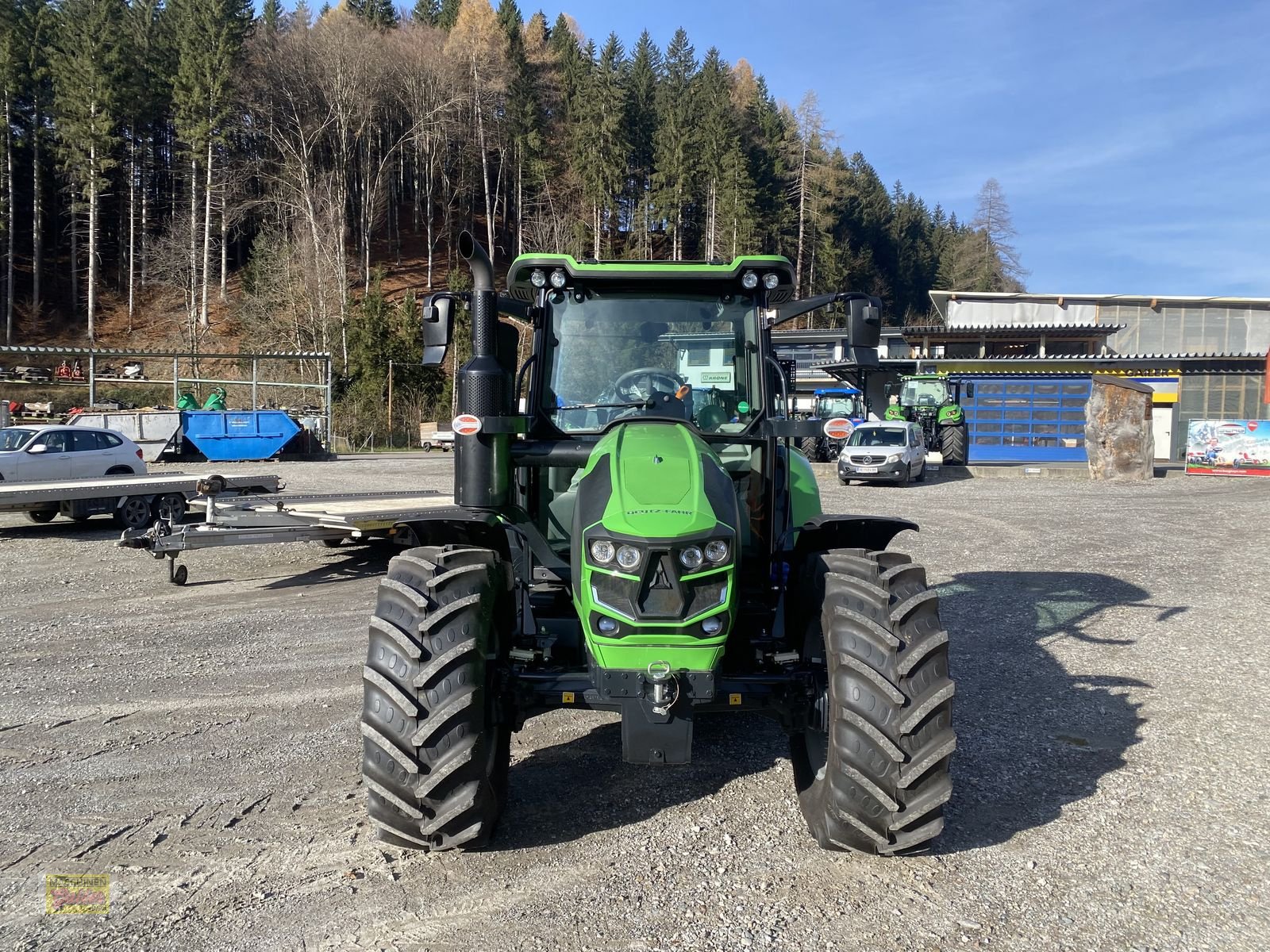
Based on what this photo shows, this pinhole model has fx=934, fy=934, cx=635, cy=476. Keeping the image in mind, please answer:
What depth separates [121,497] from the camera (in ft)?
42.3

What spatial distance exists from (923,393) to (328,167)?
39.3 metres

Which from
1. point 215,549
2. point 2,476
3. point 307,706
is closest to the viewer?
point 307,706

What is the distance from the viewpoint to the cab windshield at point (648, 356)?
4.82 m

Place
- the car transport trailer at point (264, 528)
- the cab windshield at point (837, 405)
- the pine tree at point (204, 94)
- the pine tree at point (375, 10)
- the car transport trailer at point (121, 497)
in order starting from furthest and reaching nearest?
1. the pine tree at point (375, 10)
2. the pine tree at point (204, 94)
3. the cab windshield at point (837, 405)
4. the car transport trailer at point (121, 497)
5. the car transport trailer at point (264, 528)

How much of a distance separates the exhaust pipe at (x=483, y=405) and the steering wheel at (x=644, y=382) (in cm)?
70

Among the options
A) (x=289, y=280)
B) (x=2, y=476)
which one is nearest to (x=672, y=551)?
(x=2, y=476)

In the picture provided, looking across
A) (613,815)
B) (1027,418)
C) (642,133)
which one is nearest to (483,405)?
(613,815)

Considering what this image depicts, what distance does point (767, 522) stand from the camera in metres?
4.74

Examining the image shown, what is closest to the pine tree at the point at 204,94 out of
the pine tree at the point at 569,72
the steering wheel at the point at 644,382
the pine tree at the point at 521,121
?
the pine tree at the point at 521,121

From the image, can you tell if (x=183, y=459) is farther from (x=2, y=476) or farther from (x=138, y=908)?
(x=138, y=908)

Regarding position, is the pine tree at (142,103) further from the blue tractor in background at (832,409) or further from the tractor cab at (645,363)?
the tractor cab at (645,363)

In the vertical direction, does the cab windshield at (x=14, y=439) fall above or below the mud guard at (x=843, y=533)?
above

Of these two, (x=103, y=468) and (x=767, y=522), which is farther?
(x=103, y=468)

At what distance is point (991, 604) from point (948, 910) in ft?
20.2
